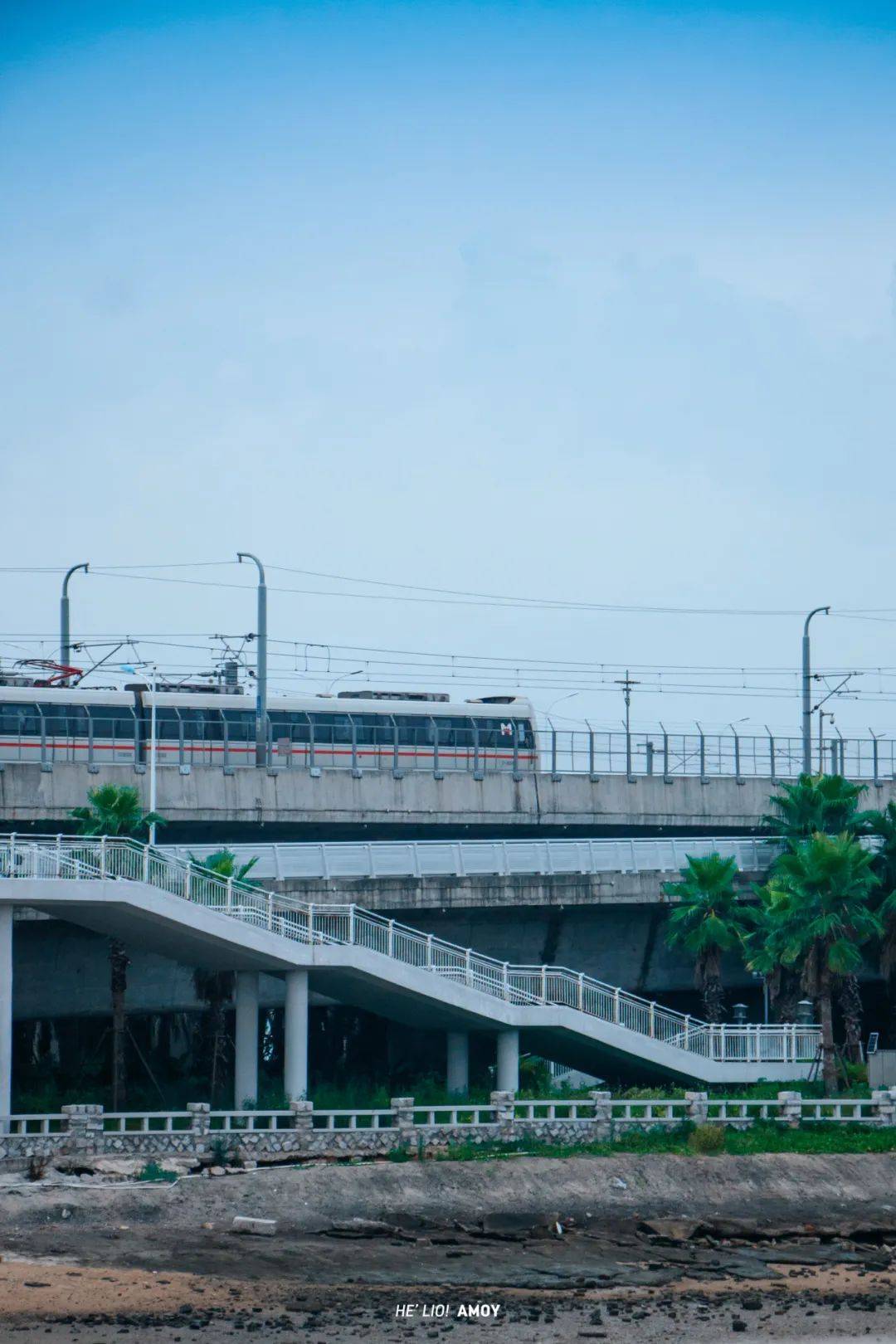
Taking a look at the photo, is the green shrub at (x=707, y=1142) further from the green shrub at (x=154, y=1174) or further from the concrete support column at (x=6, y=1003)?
the concrete support column at (x=6, y=1003)

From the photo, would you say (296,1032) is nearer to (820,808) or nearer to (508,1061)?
(508,1061)

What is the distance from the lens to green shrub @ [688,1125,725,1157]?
4650 centimetres

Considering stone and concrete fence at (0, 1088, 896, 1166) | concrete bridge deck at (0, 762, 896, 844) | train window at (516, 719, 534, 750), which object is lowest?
stone and concrete fence at (0, 1088, 896, 1166)

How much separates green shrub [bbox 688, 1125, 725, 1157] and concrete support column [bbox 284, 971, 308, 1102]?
9600 mm

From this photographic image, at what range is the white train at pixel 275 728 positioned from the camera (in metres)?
61.2

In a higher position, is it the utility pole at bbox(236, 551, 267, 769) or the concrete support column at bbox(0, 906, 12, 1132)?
the utility pole at bbox(236, 551, 267, 769)

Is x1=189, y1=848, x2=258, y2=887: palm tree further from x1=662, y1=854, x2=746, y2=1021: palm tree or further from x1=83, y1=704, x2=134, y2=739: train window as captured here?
x1=662, y1=854, x2=746, y2=1021: palm tree

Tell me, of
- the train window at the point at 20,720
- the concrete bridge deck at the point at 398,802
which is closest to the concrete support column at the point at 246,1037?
the concrete bridge deck at the point at 398,802

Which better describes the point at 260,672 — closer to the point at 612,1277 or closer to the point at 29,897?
the point at 29,897

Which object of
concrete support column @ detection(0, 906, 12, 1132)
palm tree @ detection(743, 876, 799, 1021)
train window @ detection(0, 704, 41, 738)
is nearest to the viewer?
concrete support column @ detection(0, 906, 12, 1132)

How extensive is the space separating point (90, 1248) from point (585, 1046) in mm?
18653

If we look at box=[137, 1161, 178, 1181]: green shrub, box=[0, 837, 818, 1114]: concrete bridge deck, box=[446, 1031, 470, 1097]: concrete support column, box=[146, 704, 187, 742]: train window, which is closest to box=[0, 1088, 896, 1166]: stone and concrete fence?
box=[137, 1161, 178, 1181]: green shrub

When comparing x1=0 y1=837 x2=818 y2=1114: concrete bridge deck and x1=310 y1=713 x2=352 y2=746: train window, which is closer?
x1=0 y1=837 x2=818 y2=1114: concrete bridge deck

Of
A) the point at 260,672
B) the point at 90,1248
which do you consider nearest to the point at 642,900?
the point at 260,672
